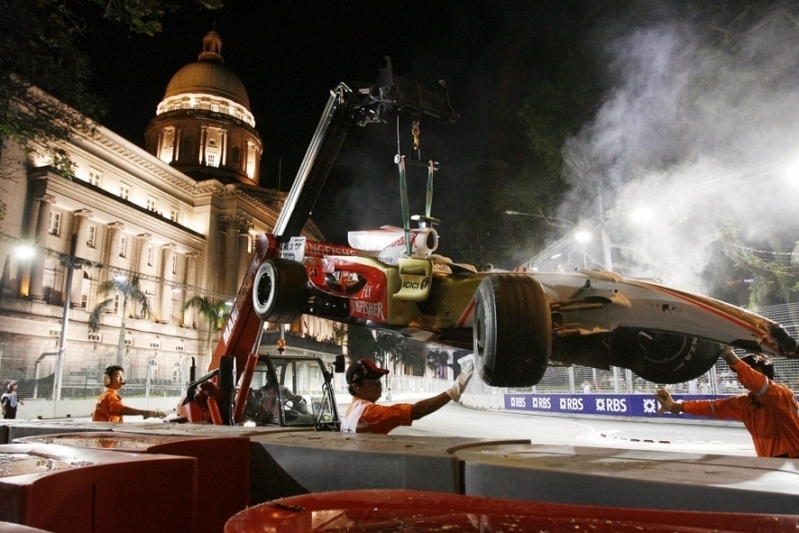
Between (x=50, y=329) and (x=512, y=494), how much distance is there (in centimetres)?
3860

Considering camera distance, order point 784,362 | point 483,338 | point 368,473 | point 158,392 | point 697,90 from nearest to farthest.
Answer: point 368,473 < point 483,338 < point 784,362 < point 697,90 < point 158,392

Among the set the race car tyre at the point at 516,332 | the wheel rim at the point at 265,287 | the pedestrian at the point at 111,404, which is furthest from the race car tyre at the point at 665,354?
the pedestrian at the point at 111,404

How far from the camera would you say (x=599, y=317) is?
4688mm

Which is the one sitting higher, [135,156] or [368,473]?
[135,156]

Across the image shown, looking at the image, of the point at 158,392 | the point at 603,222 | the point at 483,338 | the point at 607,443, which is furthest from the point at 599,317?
the point at 158,392

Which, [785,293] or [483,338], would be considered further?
[785,293]

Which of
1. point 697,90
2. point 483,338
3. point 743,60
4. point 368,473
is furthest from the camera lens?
point 697,90

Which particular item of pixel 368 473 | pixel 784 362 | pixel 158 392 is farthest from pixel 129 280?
pixel 368 473

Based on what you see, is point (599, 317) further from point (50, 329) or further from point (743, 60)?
point (50, 329)

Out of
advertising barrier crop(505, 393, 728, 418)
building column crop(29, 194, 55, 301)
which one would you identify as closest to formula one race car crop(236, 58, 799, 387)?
advertising barrier crop(505, 393, 728, 418)

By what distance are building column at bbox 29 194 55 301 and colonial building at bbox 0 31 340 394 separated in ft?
0.22

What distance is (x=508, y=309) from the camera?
4.14 meters

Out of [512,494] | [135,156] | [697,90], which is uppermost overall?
[135,156]

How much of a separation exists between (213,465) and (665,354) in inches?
171
